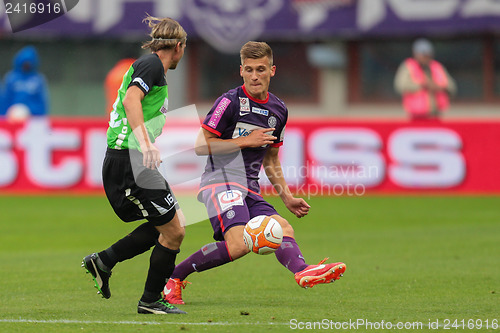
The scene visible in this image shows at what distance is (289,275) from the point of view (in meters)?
9.28

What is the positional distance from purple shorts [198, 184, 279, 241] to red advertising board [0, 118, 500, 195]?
9.21 meters

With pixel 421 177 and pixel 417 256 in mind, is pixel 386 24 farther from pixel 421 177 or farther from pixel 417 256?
pixel 417 256

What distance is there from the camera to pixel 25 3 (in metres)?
21.6

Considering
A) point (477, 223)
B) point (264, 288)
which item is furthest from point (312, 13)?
point (264, 288)

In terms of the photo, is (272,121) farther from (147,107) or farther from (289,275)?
(289,275)

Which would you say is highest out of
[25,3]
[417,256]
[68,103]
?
[25,3]

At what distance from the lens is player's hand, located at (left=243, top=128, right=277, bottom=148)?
713 cm

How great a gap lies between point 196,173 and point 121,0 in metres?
7.57

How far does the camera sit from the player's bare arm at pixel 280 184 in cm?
758

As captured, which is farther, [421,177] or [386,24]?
[386,24]

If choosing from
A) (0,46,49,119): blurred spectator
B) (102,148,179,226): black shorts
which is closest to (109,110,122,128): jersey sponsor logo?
(102,148,179,226): black shorts

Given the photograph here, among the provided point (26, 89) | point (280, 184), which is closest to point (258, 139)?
point (280, 184)

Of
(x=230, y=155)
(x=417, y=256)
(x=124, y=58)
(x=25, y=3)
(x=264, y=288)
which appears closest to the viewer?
(x=230, y=155)

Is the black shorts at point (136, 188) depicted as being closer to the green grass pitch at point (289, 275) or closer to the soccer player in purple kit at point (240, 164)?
the soccer player in purple kit at point (240, 164)
